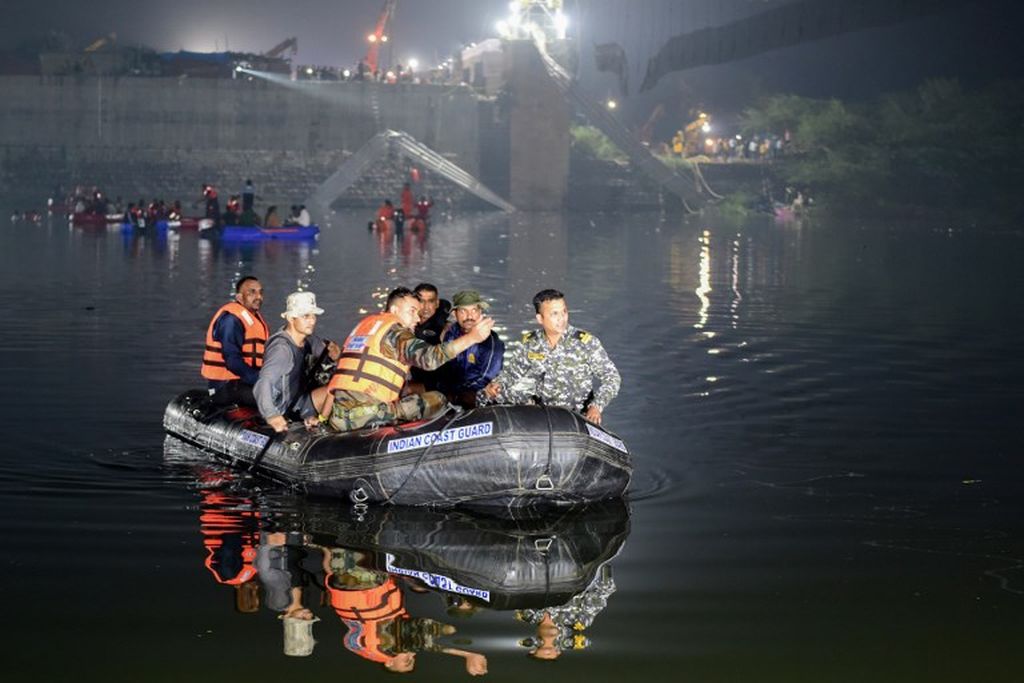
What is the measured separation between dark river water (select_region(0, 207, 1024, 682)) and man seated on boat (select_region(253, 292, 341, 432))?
23.4 inches

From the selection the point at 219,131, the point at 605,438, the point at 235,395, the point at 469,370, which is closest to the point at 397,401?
the point at 469,370

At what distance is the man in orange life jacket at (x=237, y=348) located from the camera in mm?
13531

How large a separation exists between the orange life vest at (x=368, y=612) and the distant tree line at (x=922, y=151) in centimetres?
6255

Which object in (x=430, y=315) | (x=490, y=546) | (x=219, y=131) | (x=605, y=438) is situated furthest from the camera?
(x=219, y=131)

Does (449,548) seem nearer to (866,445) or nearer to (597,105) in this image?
(866,445)

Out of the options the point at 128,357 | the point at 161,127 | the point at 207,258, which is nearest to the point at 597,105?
the point at 161,127

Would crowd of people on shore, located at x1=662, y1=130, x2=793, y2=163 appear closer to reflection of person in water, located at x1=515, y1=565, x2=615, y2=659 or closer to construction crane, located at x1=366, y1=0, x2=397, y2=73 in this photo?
construction crane, located at x1=366, y1=0, x2=397, y2=73

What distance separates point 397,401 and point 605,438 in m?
1.66

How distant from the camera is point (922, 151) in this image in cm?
7156

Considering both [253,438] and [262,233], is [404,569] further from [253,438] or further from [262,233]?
[262,233]

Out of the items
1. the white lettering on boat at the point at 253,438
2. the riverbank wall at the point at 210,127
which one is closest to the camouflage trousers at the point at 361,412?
the white lettering on boat at the point at 253,438

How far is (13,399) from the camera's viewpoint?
1558cm

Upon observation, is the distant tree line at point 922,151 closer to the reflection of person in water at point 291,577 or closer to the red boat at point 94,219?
the red boat at point 94,219

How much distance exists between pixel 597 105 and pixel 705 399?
6330cm
